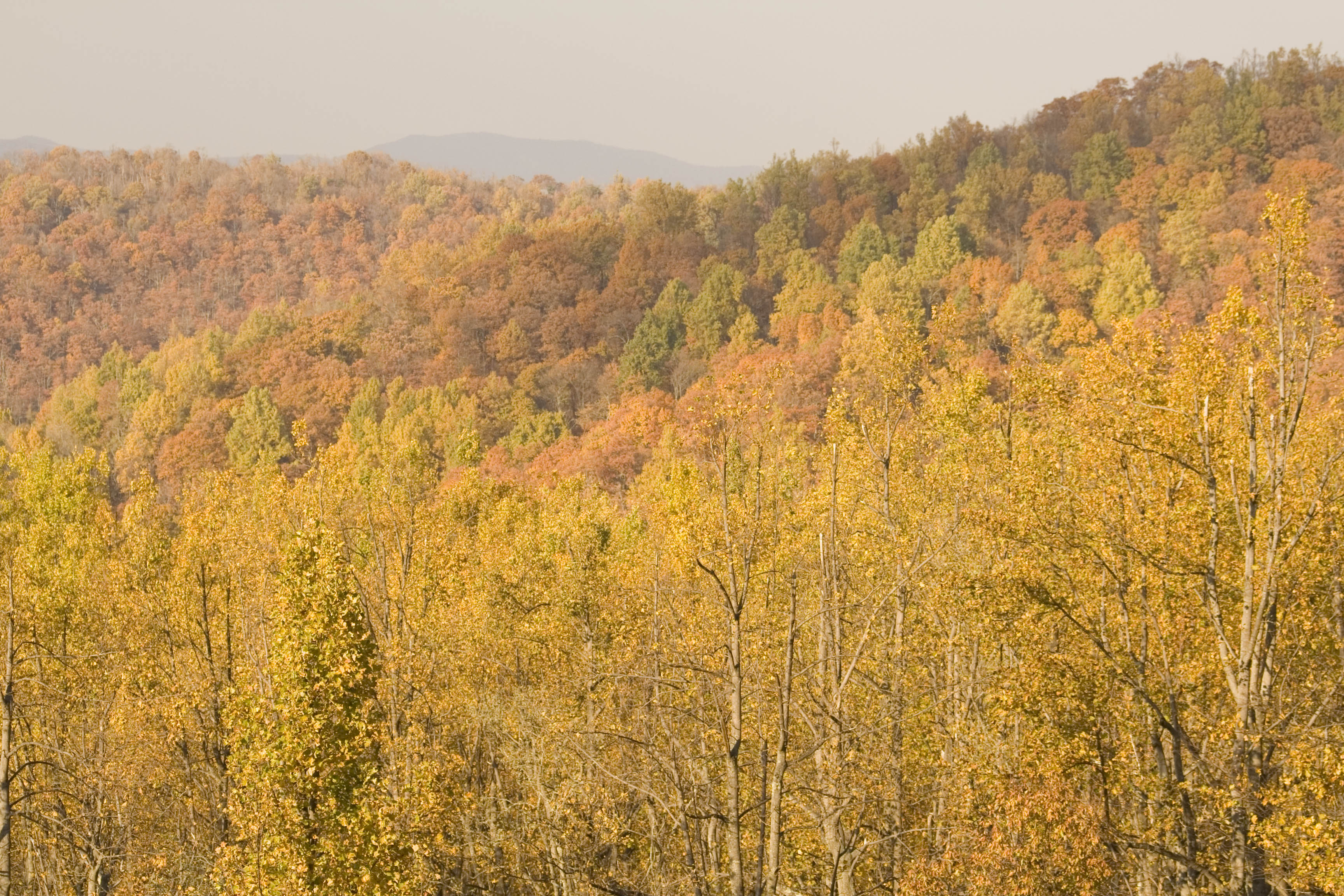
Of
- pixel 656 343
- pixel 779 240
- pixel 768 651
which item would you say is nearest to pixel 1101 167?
pixel 779 240

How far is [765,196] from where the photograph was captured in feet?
341

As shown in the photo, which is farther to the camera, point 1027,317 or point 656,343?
point 656,343

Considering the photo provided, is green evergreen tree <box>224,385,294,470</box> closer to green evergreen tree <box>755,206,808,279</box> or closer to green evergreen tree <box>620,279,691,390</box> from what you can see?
green evergreen tree <box>620,279,691,390</box>

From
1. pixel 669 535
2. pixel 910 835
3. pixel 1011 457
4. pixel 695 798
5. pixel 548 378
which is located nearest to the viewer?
pixel 695 798

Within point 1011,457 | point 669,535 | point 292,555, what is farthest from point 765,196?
point 292,555

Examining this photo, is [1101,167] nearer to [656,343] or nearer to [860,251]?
[860,251]

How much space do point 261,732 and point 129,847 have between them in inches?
375

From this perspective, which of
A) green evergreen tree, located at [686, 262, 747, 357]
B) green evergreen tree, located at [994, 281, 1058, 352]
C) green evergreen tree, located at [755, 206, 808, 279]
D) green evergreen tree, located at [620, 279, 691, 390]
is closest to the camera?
green evergreen tree, located at [994, 281, 1058, 352]

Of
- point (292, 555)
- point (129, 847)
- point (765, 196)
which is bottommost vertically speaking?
point (129, 847)

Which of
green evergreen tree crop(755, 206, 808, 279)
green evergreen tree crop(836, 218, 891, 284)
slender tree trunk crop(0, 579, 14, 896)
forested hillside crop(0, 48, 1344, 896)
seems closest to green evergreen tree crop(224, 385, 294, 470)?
forested hillside crop(0, 48, 1344, 896)

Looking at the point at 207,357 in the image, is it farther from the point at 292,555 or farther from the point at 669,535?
the point at 292,555

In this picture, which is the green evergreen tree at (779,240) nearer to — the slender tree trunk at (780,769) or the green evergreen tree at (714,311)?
the green evergreen tree at (714,311)

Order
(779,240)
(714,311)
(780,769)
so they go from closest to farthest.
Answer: (780,769) < (714,311) < (779,240)

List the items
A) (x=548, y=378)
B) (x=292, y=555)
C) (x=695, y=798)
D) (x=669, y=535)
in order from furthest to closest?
(x=548, y=378) → (x=669, y=535) → (x=695, y=798) → (x=292, y=555)
